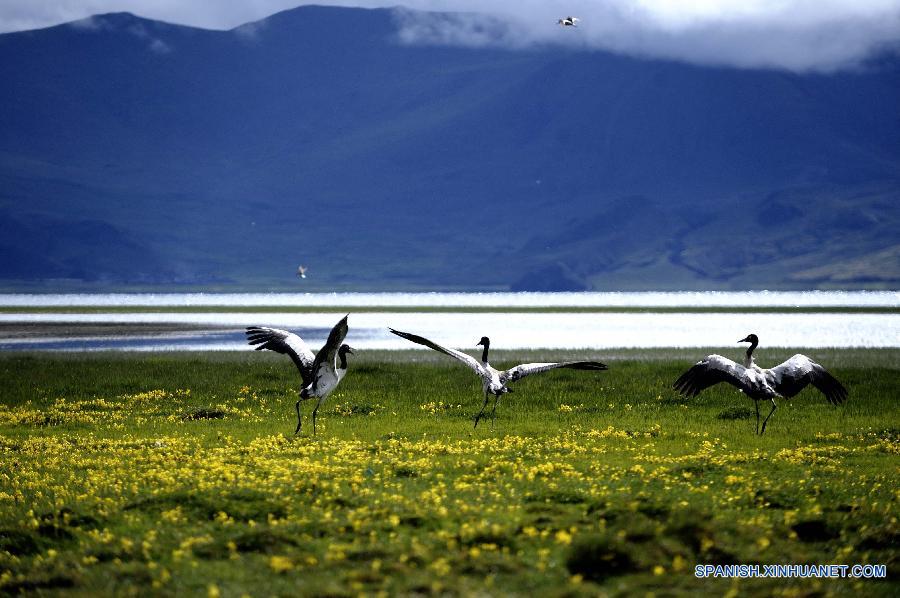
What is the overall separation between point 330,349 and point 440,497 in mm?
9020

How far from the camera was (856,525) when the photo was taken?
18375 mm

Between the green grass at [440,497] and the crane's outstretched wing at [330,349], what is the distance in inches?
75.9

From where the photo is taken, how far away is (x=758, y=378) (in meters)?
Answer: 30.1

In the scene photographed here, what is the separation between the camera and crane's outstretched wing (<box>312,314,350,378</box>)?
26.9 m

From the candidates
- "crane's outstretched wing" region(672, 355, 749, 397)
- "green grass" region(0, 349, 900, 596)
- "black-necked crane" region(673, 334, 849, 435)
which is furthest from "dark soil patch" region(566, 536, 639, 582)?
"crane's outstretched wing" region(672, 355, 749, 397)

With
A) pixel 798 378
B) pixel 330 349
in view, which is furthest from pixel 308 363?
pixel 798 378

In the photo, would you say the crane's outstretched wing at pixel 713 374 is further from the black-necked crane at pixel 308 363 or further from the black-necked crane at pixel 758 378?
the black-necked crane at pixel 308 363

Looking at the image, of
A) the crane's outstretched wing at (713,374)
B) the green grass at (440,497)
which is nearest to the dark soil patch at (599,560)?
the green grass at (440,497)

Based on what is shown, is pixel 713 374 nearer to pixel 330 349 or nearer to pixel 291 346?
pixel 330 349

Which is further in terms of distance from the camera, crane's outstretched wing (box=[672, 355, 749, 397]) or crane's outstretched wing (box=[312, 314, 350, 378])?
crane's outstretched wing (box=[672, 355, 749, 397])

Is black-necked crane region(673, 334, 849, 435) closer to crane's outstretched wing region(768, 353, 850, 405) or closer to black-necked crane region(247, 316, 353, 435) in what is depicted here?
crane's outstretched wing region(768, 353, 850, 405)

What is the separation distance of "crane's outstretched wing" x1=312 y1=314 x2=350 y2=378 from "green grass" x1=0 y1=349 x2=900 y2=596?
6.33 ft

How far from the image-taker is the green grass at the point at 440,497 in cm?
1577

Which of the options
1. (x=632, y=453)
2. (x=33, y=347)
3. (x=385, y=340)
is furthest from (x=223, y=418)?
(x=385, y=340)
